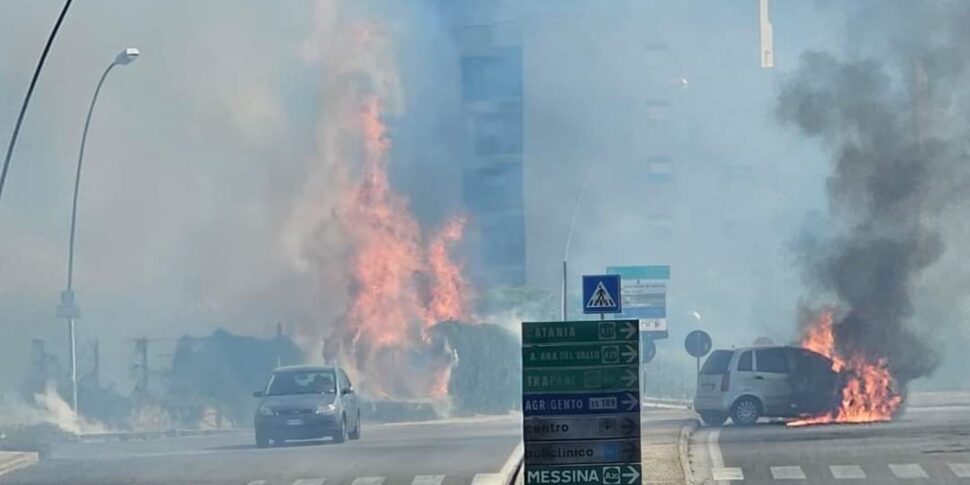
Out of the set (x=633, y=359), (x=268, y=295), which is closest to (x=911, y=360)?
(x=268, y=295)

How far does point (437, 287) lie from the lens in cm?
4175

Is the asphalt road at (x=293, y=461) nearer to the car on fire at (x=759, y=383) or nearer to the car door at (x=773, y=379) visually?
the car on fire at (x=759, y=383)

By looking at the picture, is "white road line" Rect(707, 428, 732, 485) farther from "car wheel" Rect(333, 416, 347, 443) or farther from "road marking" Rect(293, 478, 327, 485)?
"car wheel" Rect(333, 416, 347, 443)

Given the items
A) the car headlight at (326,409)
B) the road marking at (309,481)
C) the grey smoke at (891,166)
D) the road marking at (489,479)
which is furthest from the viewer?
the grey smoke at (891,166)

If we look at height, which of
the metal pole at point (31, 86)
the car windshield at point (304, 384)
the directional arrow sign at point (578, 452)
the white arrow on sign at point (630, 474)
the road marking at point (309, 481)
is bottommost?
the road marking at point (309, 481)

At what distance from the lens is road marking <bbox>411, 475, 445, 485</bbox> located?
21.2m

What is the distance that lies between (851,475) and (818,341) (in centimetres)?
1320

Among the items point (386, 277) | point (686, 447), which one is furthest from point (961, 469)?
point (386, 277)

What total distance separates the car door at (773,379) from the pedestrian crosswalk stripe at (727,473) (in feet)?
26.0

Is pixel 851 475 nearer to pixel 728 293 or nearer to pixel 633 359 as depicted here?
pixel 633 359

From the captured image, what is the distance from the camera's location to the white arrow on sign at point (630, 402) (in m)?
15.0

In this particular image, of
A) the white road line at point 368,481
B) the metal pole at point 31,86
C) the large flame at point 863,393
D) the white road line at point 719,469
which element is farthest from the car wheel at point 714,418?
the metal pole at point 31,86

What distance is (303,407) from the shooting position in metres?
27.6

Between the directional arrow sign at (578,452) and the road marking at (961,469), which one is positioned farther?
the road marking at (961,469)
